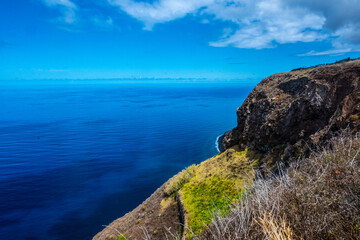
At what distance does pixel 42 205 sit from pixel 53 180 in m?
7.75

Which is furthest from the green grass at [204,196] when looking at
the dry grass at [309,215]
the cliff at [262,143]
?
the dry grass at [309,215]

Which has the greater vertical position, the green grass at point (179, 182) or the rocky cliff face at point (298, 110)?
the rocky cliff face at point (298, 110)

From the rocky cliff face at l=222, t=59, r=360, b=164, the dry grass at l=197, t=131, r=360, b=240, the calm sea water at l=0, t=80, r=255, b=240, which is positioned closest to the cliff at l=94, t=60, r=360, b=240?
the rocky cliff face at l=222, t=59, r=360, b=164

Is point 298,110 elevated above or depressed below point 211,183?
above

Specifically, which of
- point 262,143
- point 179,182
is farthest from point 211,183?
point 262,143

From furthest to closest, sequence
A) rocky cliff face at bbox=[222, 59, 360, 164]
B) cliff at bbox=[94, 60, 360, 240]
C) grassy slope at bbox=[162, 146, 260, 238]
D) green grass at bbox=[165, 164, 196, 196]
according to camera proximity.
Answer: green grass at bbox=[165, 164, 196, 196] → grassy slope at bbox=[162, 146, 260, 238] → cliff at bbox=[94, 60, 360, 240] → rocky cliff face at bbox=[222, 59, 360, 164]

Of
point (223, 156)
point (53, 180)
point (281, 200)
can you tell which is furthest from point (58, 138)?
point (281, 200)

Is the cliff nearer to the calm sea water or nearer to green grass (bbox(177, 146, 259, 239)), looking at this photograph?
green grass (bbox(177, 146, 259, 239))

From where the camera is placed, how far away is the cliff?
888 cm

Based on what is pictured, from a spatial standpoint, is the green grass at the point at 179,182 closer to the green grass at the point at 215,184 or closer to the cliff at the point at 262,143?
the cliff at the point at 262,143

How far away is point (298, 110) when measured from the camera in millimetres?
11180

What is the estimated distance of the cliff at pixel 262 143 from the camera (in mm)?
8883

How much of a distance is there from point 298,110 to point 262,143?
8.70 ft

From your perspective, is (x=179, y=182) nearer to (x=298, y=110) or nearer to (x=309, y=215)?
(x=298, y=110)
